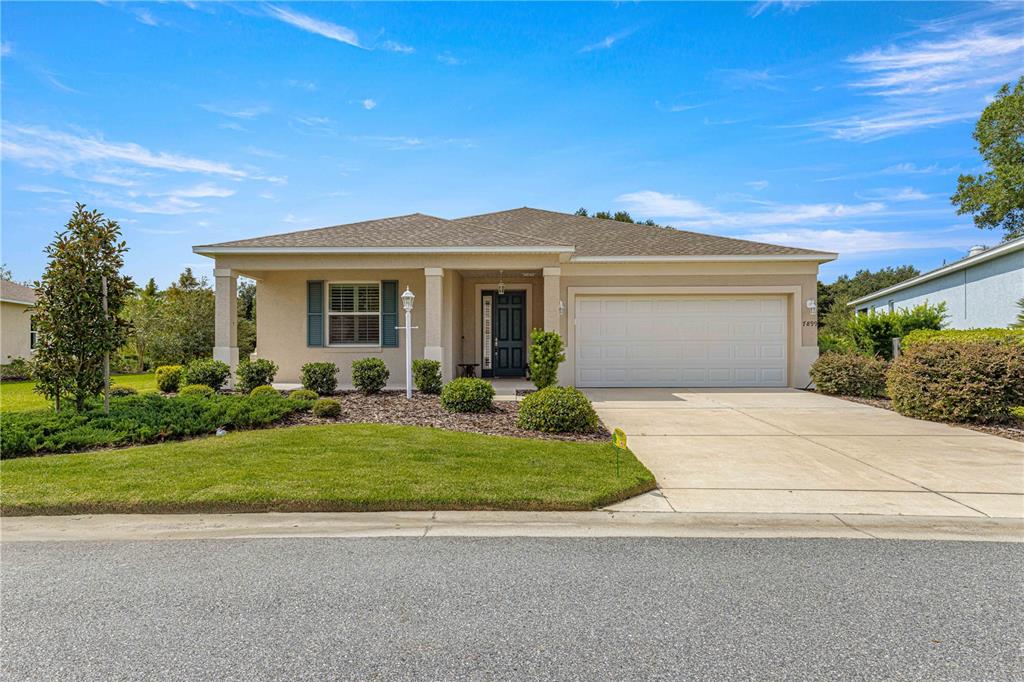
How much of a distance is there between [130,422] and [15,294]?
19.0 metres

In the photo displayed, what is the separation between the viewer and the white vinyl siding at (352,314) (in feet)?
43.5

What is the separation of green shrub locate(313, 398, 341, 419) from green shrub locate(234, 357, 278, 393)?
3331 millimetres

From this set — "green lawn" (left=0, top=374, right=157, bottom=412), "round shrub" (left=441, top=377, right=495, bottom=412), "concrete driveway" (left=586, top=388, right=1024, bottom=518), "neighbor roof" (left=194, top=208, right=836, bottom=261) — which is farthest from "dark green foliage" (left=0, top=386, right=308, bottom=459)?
"concrete driveway" (left=586, top=388, right=1024, bottom=518)

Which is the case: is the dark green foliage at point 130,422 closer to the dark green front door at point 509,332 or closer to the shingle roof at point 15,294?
the dark green front door at point 509,332

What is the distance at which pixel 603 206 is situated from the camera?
3181 centimetres

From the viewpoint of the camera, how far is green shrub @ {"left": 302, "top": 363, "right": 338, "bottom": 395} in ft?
35.8

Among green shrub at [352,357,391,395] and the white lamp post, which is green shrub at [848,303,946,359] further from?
green shrub at [352,357,391,395]

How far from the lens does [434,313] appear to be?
11680 millimetres

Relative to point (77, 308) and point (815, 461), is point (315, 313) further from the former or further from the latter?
point (815, 461)

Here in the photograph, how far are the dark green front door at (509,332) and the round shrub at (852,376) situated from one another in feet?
24.3

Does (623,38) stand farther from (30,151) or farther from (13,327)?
(13,327)

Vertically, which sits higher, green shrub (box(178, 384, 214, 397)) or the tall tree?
the tall tree

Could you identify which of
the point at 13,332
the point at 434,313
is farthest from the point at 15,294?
the point at 434,313

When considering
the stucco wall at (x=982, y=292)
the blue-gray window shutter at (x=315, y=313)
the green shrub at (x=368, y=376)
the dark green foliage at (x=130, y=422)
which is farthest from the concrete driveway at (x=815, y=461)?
the stucco wall at (x=982, y=292)
